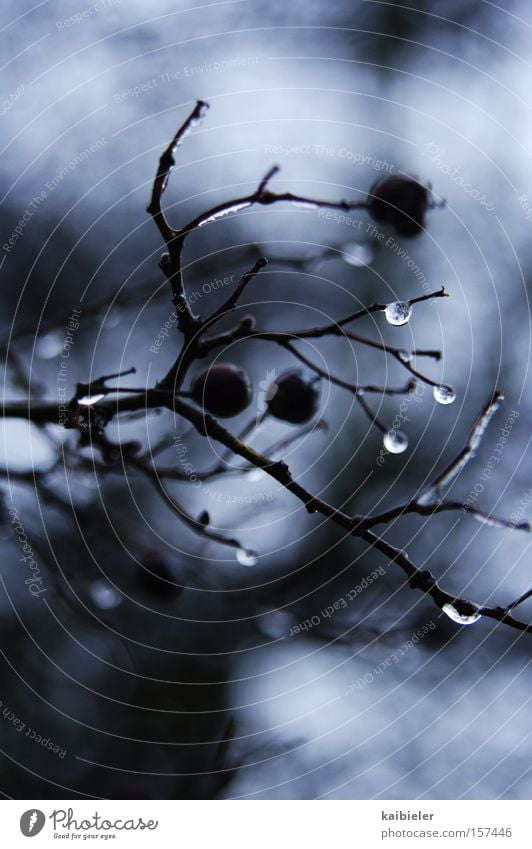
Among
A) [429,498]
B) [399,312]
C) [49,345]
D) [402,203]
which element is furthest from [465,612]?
[49,345]

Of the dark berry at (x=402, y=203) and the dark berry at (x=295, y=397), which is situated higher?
the dark berry at (x=402, y=203)

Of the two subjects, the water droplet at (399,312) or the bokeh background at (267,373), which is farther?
the bokeh background at (267,373)

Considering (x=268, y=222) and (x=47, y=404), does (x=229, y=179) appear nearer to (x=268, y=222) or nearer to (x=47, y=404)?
(x=268, y=222)

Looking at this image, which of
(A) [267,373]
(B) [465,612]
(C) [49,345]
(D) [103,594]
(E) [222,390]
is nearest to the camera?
(B) [465,612]

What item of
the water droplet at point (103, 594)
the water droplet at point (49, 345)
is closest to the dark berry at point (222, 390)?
the water droplet at point (49, 345)

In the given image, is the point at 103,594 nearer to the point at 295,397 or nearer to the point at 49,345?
the point at 49,345
